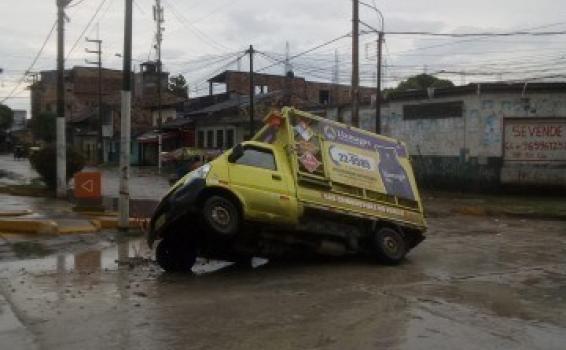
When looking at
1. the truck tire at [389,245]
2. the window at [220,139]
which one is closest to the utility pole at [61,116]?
the truck tire at [389,245]

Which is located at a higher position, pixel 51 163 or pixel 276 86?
pixel 276 86

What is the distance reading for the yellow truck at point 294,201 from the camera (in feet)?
34.7

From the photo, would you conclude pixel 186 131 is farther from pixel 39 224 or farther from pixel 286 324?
pixel 286 324

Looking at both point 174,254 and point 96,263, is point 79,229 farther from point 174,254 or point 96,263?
point 174,254

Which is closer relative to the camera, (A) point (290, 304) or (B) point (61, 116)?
(A) point (290, 304)

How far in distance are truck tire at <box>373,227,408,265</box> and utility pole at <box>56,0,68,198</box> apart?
14606mm

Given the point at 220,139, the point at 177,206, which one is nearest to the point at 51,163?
the point at 177,206

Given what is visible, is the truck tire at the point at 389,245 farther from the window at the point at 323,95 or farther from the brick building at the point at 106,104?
the window at the point at 323,95

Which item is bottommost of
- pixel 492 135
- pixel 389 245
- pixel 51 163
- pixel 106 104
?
pixel 389 245

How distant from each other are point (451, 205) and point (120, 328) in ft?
59.3

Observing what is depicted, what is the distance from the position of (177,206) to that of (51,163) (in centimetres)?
1601

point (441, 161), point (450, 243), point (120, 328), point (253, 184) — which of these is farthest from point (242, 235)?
point (441, 161)

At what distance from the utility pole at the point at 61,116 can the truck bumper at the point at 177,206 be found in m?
13.7

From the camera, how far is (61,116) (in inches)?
932
